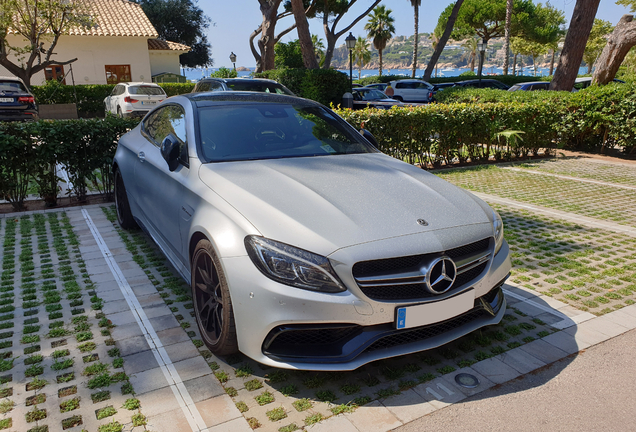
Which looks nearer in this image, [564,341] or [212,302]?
[212,302]

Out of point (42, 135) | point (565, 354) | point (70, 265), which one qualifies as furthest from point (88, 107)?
point (565, 354)

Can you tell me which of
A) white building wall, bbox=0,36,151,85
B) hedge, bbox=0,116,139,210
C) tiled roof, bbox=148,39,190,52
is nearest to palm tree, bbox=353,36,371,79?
tiled roof, bbox=148,39,190,52

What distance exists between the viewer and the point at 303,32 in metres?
19.2

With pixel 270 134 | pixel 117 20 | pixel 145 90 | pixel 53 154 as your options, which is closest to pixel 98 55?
pixel 117 20

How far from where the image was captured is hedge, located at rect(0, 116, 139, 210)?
20.5 feet

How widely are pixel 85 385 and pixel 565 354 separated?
3.00 meters

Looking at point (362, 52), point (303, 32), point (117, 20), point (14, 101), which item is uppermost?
point (362, 52)

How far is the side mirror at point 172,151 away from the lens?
11.4ft

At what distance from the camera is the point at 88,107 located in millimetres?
24766

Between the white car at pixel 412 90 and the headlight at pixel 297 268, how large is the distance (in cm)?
2482

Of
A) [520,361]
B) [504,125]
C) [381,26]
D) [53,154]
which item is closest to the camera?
[520,361]

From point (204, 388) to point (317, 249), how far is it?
1.09 meters

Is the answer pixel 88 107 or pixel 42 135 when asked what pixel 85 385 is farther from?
pixel 88 107

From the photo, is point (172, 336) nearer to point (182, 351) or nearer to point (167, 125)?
point (182, 351)
